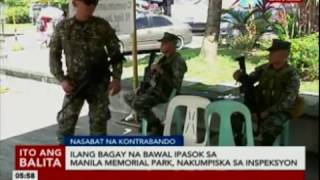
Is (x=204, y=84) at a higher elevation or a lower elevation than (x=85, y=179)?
higher

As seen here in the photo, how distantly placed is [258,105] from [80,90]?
0.91 m

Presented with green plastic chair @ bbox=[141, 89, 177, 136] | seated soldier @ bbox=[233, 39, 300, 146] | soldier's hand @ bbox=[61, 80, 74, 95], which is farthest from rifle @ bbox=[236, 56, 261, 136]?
soldier's hand @ bbox=[61, 80, 74, 95]

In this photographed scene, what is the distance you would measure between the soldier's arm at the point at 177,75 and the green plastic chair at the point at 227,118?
0.70 feet

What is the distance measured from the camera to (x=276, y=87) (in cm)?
301

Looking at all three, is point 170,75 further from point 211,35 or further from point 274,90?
point 274,90

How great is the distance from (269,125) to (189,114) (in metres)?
0.40

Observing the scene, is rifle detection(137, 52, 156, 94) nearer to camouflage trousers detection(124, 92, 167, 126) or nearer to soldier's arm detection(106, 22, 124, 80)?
camouflage trousers detection(124, 92, 167, 126)

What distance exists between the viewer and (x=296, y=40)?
9.51ft

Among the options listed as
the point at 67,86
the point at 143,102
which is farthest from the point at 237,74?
the point at 67,86

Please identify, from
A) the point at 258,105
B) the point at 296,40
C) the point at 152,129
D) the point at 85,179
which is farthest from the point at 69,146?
the point at 296,40

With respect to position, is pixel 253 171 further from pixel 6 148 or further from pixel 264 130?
pixel 6 148

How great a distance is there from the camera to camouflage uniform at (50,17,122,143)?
305 centimetres

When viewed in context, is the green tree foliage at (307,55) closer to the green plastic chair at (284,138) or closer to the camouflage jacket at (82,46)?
the green plastic chair at (284,138)

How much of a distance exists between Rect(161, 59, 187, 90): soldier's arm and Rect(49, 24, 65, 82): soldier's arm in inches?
21.1
